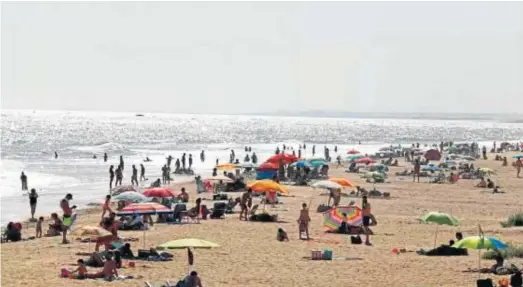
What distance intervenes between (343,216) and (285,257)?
12.3 feet

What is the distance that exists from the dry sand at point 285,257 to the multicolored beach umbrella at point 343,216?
15.4 inches

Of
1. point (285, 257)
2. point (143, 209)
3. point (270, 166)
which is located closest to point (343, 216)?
point (285, 257)

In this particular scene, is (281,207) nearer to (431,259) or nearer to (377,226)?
(377,226)

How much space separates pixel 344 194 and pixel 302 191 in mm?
2684

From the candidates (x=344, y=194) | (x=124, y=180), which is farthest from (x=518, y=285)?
(x=124, y=180)

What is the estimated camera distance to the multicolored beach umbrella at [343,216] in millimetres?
20719

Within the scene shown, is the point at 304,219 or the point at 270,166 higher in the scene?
the point at 270,166

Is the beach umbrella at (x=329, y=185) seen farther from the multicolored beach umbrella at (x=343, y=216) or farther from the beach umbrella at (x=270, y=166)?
the beach umbrella at (x=270, y=166)

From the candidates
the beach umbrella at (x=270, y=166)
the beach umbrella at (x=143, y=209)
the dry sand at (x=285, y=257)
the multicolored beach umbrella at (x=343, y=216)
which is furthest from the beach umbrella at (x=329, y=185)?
the beach umbrella at (x=270, y=166)

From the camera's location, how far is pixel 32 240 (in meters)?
20.6

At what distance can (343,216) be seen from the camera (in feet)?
68.4

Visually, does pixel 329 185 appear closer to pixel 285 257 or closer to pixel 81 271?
pixel 285 257

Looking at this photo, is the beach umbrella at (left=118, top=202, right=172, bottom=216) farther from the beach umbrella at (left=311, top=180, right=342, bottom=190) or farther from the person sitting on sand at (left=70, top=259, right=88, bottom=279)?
the beach umbrella at (left=311, top=180, right=342, bottom=190)

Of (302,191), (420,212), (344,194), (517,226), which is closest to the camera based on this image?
(517,226)
